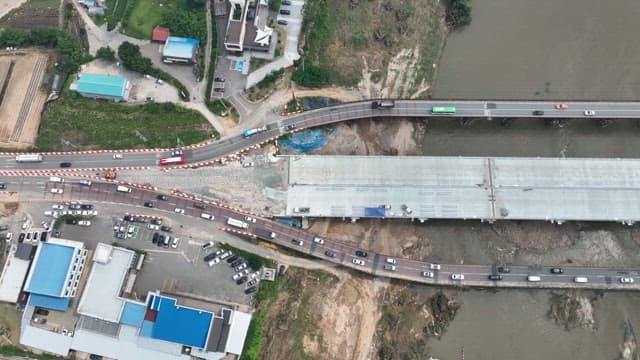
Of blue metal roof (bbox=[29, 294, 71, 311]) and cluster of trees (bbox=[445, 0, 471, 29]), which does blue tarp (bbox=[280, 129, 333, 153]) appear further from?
blue metal roof (bbox=[29, 294, 71, 311])

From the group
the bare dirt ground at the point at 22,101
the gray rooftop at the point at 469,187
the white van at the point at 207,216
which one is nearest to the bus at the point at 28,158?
the bare dirt ground at the point at 22,101

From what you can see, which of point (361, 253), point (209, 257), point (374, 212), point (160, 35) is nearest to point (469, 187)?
point (374, 212)

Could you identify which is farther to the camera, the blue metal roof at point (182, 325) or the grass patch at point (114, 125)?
the grass patch at point (114, 125)

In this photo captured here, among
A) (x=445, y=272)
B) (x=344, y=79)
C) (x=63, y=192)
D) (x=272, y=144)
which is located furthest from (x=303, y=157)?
(x=63, y=192)

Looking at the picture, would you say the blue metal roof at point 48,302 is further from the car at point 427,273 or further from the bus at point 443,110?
the bus at point 443,110

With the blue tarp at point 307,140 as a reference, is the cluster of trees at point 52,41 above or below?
above

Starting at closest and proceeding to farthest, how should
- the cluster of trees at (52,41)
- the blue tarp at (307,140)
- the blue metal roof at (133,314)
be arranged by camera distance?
1. the blue metal roof at (133,314)
2. the blue tarp at (307,140)
3. the cluster of trees at (52,41)

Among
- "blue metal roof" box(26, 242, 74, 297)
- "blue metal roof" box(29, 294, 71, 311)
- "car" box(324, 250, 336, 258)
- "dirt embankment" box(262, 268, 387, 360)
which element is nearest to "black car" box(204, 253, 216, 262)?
"dirt embankment" box(262, 268, 387, 360)
